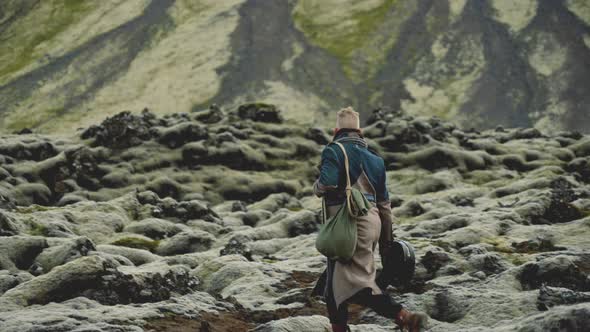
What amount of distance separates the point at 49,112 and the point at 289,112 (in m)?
75.3

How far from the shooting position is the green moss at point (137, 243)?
28742 mm

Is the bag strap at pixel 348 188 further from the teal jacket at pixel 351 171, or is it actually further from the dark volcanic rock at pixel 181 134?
the dark volcanic rock at pixel 181 134

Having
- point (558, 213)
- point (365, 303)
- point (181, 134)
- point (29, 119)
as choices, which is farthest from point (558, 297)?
point (29, 119)

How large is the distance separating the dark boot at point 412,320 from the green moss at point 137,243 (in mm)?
20198

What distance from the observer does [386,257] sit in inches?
456

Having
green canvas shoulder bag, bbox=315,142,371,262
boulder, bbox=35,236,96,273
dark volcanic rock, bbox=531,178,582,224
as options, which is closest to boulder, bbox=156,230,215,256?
boulder, bbox=35,236,96,273

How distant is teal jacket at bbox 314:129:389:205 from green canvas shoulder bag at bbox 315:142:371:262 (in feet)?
1.01

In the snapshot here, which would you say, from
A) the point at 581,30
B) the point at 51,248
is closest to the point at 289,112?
the point at 581,30

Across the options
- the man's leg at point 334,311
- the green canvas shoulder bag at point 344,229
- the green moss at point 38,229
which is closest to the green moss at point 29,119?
the green moss at point 38,229

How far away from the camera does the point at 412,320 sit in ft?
33.6

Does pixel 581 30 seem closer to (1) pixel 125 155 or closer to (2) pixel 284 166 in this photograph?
(2) pixel 284 166

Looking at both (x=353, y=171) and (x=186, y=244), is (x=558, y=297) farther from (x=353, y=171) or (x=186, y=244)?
(x=186, y=244)

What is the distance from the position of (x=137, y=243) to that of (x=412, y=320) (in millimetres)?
21506

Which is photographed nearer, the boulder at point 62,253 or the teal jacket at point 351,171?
the teal jacket at point 351,171
